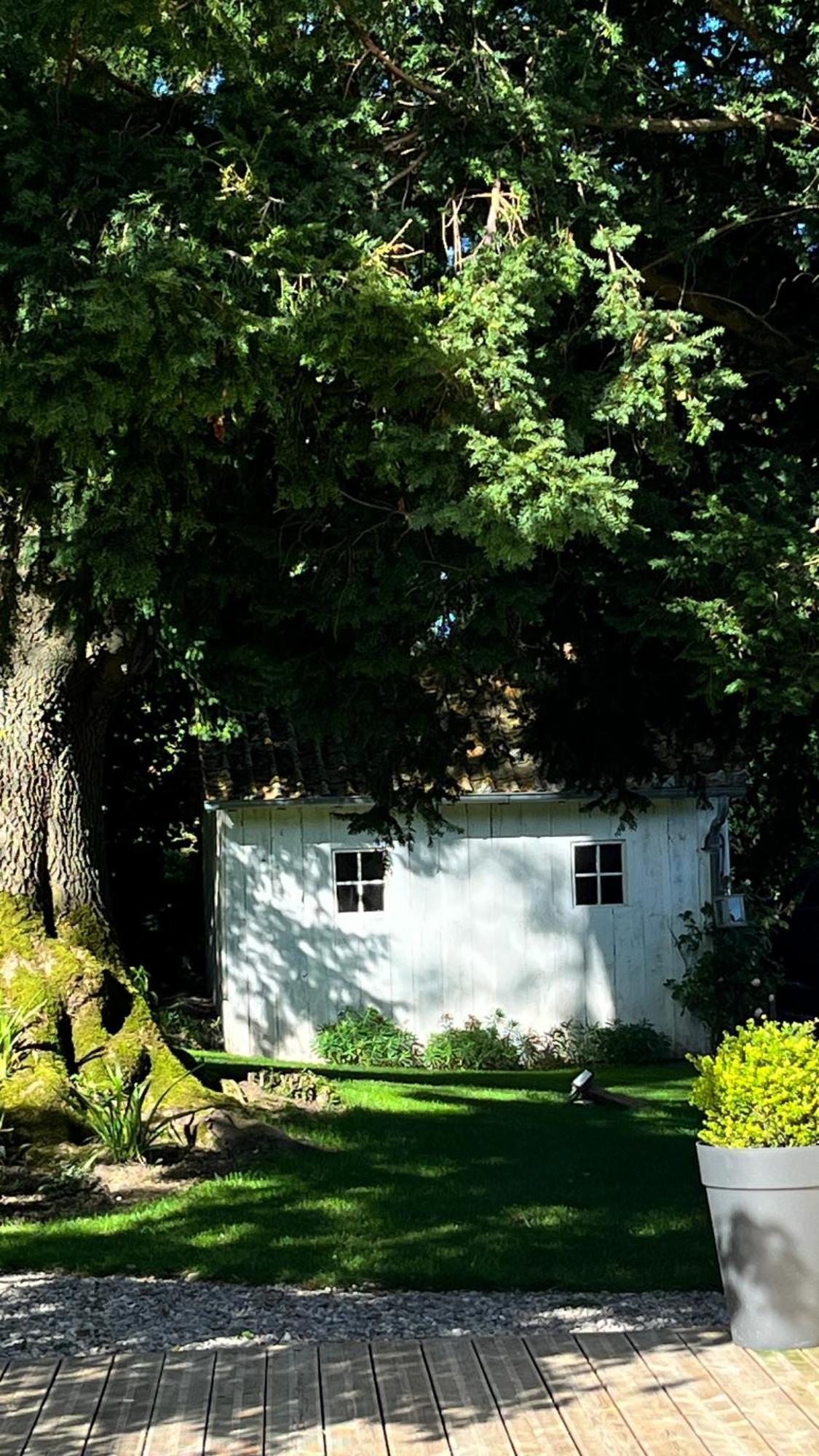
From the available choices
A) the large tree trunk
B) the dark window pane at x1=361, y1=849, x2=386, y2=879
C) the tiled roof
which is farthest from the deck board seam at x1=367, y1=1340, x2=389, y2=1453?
the dark window pane at x1=361, y1=849, x2=386, y2=879

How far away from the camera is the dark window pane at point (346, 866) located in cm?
2056

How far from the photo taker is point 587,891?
67.7 feet

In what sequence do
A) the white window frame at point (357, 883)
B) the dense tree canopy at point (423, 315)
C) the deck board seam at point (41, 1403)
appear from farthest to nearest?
the white window frame at point (357, 883), the dense tree canopy at point (423, 315), the deck board seam at point (41, 1403)

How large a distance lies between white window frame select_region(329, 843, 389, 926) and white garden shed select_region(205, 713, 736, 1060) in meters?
0.02

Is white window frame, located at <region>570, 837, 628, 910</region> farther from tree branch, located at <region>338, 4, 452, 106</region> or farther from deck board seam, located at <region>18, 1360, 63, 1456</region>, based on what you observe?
deck board seam, located at <region>18, 1360, 63, 1456</region>

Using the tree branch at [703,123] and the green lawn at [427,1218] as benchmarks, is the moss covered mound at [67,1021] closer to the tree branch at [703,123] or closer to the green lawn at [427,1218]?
the green lawn at [427,1218]

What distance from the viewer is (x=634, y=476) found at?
915 cm

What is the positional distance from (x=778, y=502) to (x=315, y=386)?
243 cm

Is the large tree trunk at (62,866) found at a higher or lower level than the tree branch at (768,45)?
lower

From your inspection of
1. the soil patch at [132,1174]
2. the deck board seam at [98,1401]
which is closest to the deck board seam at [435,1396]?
the deck board seam at [98,1401]

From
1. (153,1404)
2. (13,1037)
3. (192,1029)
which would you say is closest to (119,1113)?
(13,1037)

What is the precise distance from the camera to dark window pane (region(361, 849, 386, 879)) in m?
20.5

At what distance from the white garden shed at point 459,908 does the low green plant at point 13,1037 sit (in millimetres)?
8909

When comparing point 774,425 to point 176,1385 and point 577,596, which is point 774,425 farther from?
point 176,1385
